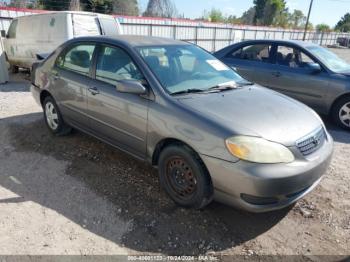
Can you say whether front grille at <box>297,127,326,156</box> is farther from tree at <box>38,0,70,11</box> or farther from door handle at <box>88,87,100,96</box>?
tree at <box>38,0,70,11</box>

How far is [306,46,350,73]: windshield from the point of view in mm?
5586

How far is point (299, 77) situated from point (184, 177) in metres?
3.91

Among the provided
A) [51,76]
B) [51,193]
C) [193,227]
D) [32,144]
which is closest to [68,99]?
[51,76]

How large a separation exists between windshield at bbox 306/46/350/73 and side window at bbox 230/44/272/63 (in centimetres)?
81

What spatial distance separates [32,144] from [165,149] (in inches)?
98.6

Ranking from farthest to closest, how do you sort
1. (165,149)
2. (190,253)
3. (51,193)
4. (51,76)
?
(51,76), (51,193), (165,149), (190,253)

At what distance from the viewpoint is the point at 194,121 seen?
266cm

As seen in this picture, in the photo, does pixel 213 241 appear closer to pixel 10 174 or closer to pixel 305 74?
pixel 10 174

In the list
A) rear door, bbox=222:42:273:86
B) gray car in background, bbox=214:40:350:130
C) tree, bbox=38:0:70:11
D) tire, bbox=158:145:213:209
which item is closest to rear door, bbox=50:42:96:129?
tire, bbox=158:145:213:209

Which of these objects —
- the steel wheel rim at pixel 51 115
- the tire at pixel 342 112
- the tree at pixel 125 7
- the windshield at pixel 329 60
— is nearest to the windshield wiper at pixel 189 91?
the steel wheel rim at pixel 51 115

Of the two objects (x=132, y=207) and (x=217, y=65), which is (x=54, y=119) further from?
(x=217, y=65)

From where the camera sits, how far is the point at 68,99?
4109mm

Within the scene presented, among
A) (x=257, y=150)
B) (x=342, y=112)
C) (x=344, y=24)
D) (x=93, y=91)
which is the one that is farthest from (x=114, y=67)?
(x=344, y=24)

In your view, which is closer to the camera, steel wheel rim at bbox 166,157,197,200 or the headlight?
the headlight
